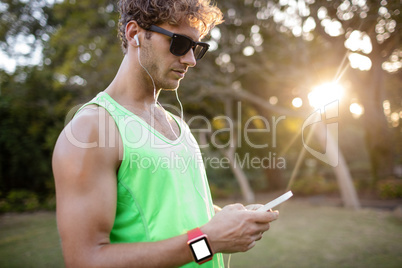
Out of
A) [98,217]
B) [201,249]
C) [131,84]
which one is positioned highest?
[131,84]

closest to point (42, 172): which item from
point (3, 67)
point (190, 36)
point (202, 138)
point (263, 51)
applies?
point (3, 67)

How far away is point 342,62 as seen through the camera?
31.6ft

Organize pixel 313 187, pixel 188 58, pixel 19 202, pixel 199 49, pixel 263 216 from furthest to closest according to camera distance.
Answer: pixel 313 187, pixel 19 202, pixel 199 49, pixel 188 58, pixel 263 216

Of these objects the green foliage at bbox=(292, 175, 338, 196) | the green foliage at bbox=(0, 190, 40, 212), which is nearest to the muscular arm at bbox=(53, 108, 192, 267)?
the green foliage at bbox=(0, 190, 40, 212)

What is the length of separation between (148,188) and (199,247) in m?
0.34

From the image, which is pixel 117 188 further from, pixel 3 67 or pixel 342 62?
pixel 3 67

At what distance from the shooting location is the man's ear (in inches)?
64.0

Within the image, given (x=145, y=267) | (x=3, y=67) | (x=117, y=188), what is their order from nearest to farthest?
(x=145, y=267)
(x=117, y=188)
(x=3, y=67)

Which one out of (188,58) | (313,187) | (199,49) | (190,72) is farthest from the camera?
(313,187)

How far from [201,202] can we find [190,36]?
92 centimetres

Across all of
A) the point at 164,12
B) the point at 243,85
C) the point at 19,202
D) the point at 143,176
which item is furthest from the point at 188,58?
the point at 19,202

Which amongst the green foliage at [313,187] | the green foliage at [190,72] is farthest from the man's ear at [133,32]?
the green foliage at [313,187]

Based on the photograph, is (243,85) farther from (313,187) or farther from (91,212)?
(91,212)

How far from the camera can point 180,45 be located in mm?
1660
